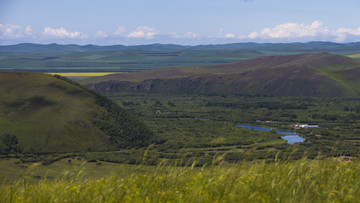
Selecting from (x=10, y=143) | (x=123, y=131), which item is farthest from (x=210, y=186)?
(x=123, y=131)

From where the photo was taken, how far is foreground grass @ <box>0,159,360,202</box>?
14000 millimetres

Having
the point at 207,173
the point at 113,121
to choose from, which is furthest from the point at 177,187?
the point at 113,121

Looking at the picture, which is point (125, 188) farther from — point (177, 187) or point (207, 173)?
point (207, 173)

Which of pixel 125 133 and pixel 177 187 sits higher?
pixel 177 187

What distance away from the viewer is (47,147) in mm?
160750

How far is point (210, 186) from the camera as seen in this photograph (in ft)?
50.0

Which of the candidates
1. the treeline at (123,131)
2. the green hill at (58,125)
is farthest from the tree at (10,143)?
the treeline at (123,131)

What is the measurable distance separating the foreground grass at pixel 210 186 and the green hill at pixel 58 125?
14707 centimetres

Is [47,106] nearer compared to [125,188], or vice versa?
[125,188]

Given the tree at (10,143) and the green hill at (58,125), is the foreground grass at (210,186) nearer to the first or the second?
the green hill at (58,125)

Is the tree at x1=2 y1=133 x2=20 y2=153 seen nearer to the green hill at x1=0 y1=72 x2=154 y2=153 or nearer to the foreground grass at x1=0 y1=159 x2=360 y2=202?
the green hill at x1=0 y1=72 x2=154 y2=153

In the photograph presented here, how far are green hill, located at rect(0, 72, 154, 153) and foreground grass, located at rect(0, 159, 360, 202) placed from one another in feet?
483

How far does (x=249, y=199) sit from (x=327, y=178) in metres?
4.49

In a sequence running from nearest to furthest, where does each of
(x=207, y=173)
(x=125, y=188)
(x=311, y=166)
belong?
(x=125, y=188)
(x=207, y=173)
(x=311, y=166)
